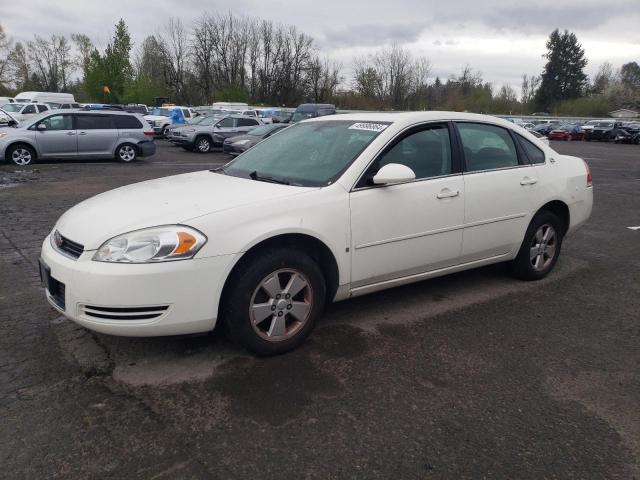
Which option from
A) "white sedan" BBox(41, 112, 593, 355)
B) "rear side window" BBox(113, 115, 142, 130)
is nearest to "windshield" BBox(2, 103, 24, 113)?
"rear side window" BBox(113, 115, 142, 130)

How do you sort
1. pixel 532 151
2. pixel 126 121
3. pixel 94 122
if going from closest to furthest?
pixel 532 151, pixel 94 122, pixel 126 121

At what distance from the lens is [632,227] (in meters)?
8.13

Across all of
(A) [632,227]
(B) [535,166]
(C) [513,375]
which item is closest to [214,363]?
(C) [513,375]

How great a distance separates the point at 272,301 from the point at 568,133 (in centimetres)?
5033

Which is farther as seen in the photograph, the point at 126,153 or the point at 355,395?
the point at 126,153

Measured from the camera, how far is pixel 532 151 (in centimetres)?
504

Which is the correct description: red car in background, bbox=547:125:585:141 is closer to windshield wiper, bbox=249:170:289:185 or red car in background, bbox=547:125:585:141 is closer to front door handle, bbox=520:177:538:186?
front door handle, bbox=520:177:538:186

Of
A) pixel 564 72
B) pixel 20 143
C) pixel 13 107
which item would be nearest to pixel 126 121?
pixel 20 143

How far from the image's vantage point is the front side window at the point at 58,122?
15211 mm

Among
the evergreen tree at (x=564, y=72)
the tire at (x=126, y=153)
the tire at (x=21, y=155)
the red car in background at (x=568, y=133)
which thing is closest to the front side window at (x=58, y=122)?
the tire at (x=21, y=155)

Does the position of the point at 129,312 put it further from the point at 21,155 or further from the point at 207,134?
the point at 207,134

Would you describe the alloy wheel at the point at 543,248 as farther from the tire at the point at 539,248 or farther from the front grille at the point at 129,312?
the front grille at the point at 129,312

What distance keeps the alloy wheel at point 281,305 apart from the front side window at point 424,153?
108cm

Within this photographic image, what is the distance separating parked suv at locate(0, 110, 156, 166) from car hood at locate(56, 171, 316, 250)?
13.0m
